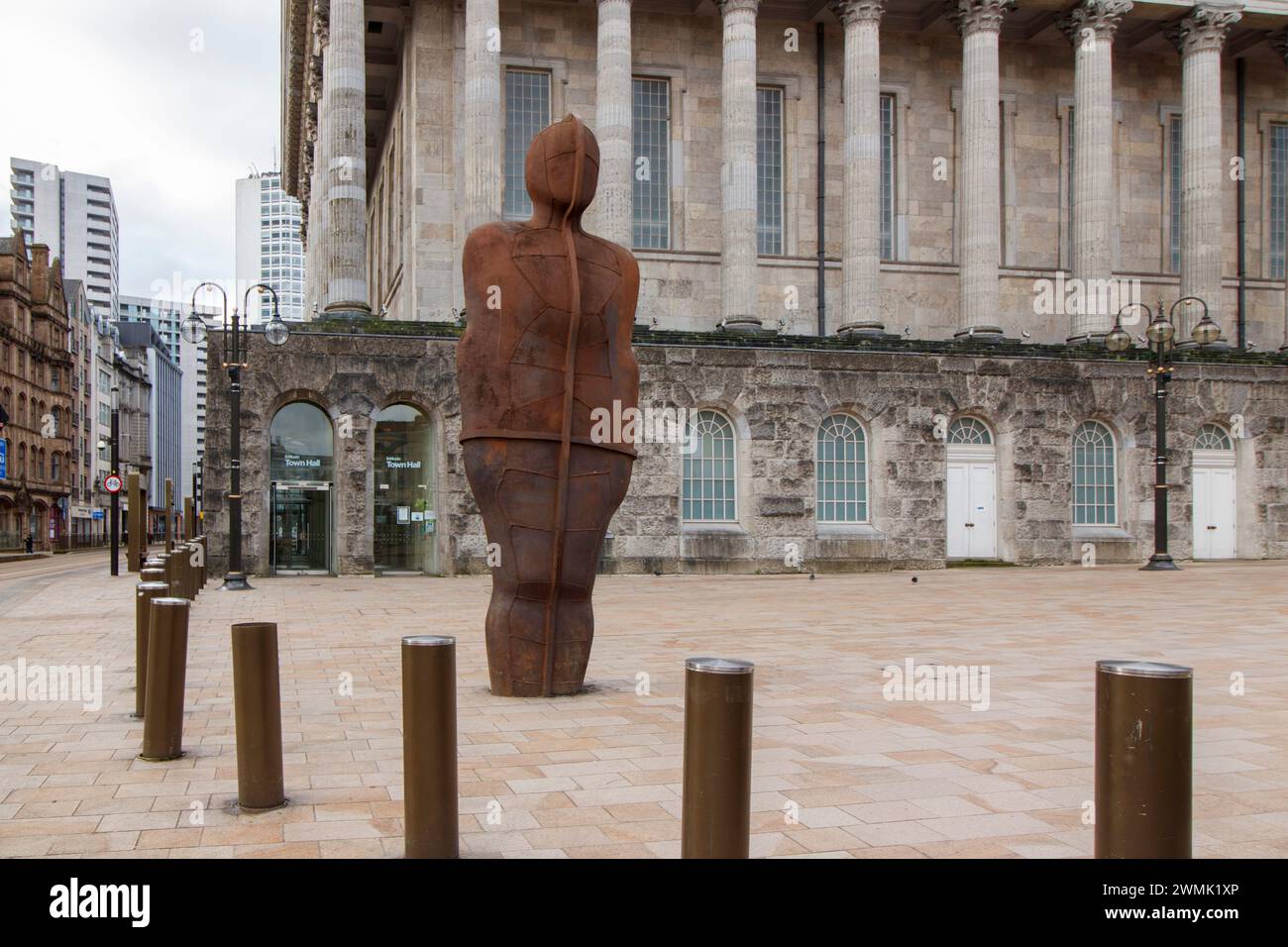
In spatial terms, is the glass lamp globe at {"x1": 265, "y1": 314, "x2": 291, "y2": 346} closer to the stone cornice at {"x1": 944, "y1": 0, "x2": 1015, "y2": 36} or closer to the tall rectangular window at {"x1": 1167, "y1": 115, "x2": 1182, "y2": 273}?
the stone cornice at {"x1": 944, "y1": 0, "x2": 1015, "y2": 36}

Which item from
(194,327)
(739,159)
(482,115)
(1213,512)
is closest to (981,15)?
(739,159)

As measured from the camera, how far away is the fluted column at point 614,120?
3131 centimetres

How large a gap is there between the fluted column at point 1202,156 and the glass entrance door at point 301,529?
25638 millimetres

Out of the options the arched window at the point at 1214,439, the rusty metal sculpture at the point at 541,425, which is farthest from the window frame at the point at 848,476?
the rusty metal sculpture at the point at 541,425

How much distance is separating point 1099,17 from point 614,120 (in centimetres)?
1507

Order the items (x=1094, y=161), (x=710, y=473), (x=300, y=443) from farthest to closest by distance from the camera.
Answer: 1. (x=1094, y=161)
2. (x=710, y=473)
3. (x=300, y=443)

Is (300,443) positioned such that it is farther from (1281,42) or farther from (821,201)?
(1281,42)

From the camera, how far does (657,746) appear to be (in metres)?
7.65

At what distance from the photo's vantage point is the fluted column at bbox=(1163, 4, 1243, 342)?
115ft

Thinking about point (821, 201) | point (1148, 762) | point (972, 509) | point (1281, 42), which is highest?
point (1281, 42)

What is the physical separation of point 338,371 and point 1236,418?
24310 millimetres

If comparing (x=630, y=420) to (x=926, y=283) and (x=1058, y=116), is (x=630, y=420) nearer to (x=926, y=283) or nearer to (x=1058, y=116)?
(x=926, y=283)

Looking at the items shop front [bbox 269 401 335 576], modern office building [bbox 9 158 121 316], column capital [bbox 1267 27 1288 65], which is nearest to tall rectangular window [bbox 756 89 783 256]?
shop front [bbox 269 401 335 576]
